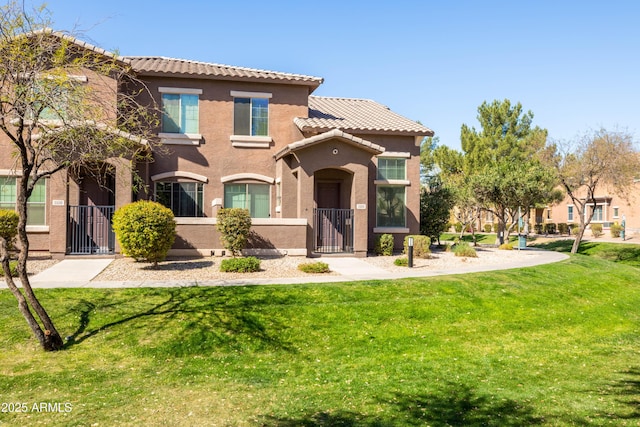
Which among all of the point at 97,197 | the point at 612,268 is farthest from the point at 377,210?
the point at 97,197

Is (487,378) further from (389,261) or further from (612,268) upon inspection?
(612,268)

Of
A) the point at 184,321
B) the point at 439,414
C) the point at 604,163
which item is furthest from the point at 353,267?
the point at 604,163

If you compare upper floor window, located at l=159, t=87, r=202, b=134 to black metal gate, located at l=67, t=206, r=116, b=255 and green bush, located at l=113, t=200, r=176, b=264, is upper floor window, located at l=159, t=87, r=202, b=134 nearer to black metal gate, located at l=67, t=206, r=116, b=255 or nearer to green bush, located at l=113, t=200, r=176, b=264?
black metal gate, located at l=67, t=206, r=116, b=255

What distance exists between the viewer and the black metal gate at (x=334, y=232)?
754 inches

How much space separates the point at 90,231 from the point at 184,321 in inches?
365

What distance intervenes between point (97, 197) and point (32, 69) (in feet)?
33.9

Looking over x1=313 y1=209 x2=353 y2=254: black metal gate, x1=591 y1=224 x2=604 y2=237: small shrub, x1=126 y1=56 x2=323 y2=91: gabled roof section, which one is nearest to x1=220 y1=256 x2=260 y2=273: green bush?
x1=313 y1=209 x2=353 y2=254: black metal gate

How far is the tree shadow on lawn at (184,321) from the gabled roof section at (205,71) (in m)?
10.7

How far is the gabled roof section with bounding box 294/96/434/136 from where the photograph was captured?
19977 mm

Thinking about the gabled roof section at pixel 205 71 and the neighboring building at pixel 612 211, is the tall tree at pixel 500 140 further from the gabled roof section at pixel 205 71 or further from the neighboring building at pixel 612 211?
the gabled roof section at pixel 205 71

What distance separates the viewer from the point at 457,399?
7.13 m

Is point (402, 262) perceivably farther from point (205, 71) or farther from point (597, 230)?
point (597, 230)

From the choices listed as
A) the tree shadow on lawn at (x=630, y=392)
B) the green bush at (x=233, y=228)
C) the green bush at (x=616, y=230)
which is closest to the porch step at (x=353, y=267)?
the green bush at (x=233, y=228)

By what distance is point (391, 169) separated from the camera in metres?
21.0
